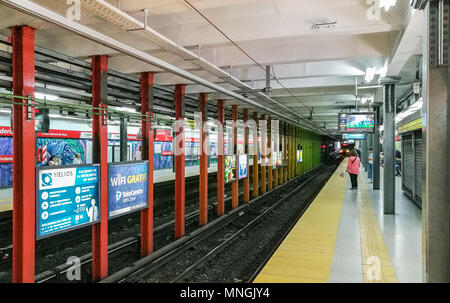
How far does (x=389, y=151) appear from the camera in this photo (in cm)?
933

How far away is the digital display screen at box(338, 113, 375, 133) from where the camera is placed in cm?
1122

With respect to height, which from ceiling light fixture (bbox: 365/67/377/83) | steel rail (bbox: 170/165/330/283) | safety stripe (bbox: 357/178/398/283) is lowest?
steel rail (bbox: 170/165/330/283)

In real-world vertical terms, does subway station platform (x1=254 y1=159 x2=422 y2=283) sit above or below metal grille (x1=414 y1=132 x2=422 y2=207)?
below

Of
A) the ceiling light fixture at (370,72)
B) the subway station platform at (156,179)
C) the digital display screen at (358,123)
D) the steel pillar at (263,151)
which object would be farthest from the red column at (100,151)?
the steel pillar at (263,151)

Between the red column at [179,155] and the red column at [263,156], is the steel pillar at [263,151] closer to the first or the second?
the red column at [263,156]

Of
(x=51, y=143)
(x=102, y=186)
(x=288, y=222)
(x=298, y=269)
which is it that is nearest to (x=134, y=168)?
(x=102, y=186)

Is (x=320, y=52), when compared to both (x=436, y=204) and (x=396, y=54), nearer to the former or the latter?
(x=396, y=54)

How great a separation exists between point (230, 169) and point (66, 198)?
21.9ft

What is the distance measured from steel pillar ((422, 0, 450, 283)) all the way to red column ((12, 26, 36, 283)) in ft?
13.6

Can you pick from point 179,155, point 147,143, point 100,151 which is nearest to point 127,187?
point 100,151

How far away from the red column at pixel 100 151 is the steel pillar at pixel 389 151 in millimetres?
7376

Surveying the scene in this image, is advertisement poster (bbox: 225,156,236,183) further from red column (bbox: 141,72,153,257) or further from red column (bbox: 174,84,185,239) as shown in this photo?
red column (bbox: 141,72,153,257)

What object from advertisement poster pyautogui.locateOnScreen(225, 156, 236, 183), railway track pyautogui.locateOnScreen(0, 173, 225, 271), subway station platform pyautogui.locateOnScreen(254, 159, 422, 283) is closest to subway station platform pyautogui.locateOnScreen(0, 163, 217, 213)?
railway track pyautogui.locateOnScreen(0, 173, 225, 271)
